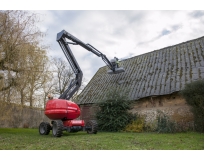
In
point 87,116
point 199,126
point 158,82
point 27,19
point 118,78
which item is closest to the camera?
point 199,126

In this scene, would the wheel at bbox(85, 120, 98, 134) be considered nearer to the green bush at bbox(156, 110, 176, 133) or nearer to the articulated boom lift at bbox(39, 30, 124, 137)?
the articulated boom lift at bbox(39, 30, 124, 137)

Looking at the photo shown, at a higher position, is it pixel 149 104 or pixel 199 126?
pixel 149 104

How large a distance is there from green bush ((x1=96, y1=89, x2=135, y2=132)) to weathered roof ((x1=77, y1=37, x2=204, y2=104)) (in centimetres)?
84

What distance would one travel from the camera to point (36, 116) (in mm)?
17578

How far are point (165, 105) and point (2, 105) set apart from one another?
858cm

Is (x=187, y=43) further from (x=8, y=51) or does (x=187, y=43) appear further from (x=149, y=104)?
(x=8, y=51)

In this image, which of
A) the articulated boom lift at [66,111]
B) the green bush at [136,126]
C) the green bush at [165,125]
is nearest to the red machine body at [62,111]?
the articulated boom lift at [66,111]

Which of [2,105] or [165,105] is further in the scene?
[165,105]

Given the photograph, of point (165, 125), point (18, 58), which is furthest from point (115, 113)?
point (18, 58)

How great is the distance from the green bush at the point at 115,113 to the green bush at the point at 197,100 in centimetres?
389

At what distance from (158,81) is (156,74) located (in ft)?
3.13

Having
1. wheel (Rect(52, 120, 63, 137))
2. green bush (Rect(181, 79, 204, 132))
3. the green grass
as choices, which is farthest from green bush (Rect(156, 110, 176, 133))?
wheel (Rect(52, 120, 63, 137))

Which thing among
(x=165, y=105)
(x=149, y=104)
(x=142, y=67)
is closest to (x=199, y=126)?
(x=165, y=105)

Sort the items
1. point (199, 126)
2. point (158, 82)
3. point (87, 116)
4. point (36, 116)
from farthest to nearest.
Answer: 1. point (36, 116)
2. point (87, 116)
3. point (158, 82)
4. point (199, 126)
